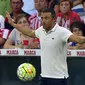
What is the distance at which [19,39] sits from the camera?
7934mm

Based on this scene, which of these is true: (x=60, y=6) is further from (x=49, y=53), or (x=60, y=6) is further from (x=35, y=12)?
(x=49, y=53)

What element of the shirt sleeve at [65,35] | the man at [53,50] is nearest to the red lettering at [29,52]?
the man at [53,50]

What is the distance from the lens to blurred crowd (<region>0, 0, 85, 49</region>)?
7762mm

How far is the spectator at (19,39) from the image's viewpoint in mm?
7836

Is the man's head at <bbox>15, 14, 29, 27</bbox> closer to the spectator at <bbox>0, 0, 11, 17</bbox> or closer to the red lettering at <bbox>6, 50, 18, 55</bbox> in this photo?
the spectator at <bbox>0, 0, 11, 17</bbox>

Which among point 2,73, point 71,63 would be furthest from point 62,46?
point 2,73

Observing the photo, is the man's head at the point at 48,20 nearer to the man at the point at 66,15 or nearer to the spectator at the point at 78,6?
the man at the point at 66,15

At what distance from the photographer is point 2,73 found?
8031mm

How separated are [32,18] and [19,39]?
599 mm

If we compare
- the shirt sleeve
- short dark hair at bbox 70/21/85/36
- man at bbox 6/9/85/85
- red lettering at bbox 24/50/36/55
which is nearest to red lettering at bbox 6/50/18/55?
red lettering at bbox 24/50/36/55

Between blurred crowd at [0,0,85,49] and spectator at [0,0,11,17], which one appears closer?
blurred crowd at [0,0,85,49]

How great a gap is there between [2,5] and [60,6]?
1.34 m

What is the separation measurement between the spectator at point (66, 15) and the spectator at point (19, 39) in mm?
762

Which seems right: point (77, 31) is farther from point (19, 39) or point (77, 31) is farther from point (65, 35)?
point (65, 35)
